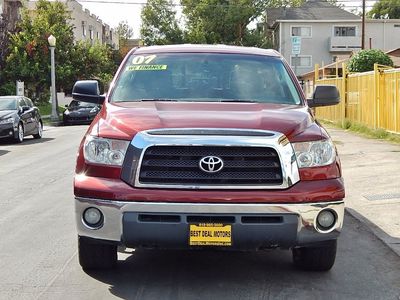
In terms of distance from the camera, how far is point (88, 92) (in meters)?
6.35

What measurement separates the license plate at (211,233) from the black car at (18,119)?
1430 cm

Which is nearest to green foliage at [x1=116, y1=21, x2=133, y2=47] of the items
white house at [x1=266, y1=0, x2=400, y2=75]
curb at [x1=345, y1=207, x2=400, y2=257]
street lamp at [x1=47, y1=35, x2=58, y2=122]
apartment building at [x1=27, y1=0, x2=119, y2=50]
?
apartment building at [x1=27, y1=0, x2=119, y2=50]

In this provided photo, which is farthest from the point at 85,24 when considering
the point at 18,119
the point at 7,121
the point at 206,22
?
the point at 7,121

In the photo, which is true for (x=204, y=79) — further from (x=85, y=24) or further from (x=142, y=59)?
(x=85, y=24)

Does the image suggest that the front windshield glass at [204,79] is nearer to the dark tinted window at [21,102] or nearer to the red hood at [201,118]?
the red hood at [201,118]

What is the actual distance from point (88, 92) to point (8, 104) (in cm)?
1341

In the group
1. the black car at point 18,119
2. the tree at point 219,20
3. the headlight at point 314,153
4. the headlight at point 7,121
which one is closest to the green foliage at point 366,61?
the black car at point 18,119

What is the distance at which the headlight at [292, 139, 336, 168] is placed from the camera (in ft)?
14.7

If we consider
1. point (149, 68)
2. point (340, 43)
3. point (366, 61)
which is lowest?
point (149, 68)

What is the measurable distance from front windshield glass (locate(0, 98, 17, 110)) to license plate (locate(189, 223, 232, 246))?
15.4 m

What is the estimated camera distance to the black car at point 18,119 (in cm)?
1762

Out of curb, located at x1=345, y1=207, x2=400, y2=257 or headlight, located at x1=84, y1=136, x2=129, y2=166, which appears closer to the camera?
headlight, located at x1=84, y1=136, x2=129, y2=166

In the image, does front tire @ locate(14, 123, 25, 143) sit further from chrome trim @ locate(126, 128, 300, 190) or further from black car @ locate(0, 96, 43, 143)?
chrome trim @ locate(126, 128, 300, 190)

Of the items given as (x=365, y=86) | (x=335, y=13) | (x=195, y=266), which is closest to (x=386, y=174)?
(x=195, y=266)
